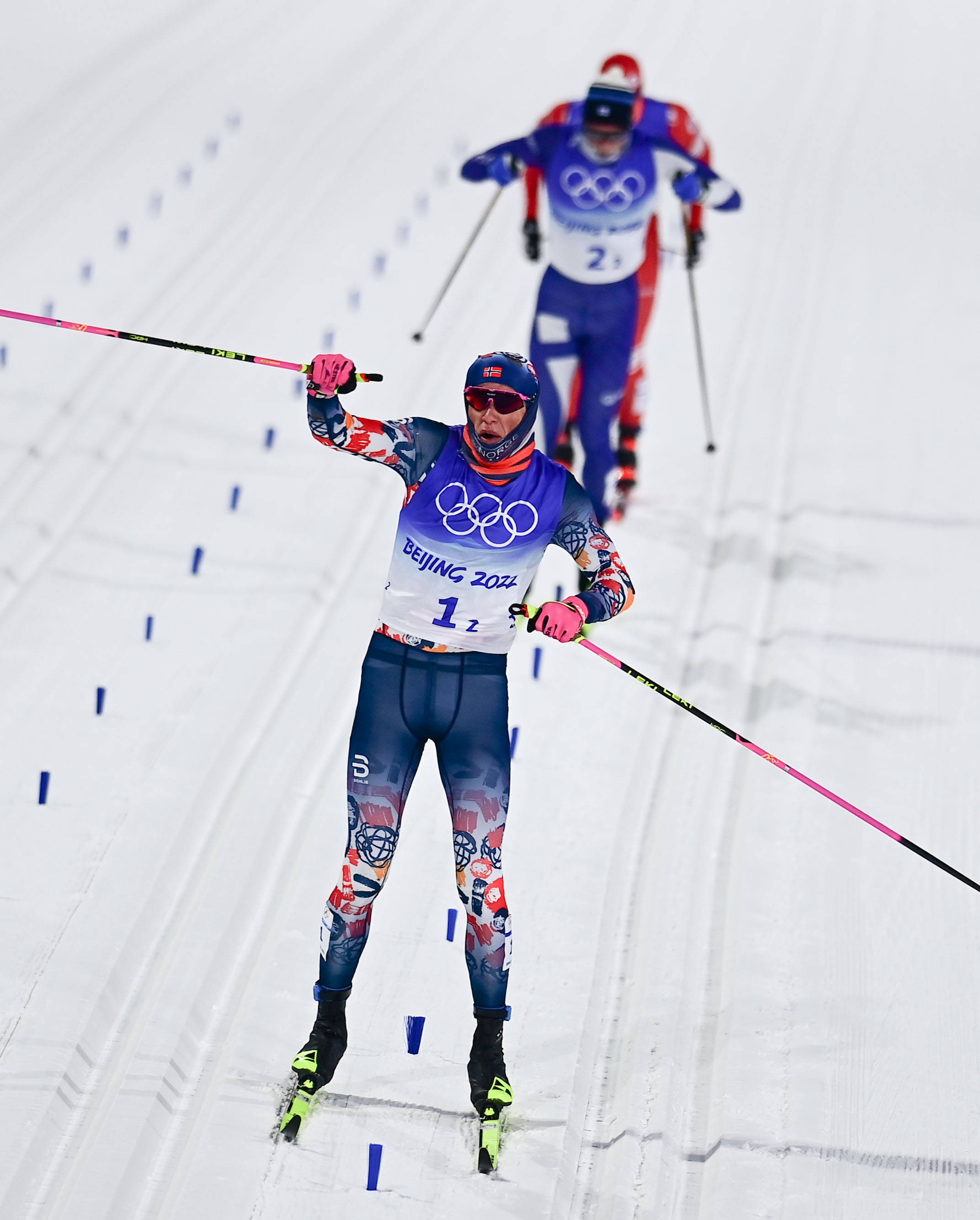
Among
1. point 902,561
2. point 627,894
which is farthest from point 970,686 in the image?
point 627,894

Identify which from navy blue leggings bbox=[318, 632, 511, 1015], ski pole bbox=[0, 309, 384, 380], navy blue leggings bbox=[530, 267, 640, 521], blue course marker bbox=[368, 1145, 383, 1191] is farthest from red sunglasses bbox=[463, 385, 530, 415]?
navy blue leggings bbox=[530, 267, 640, 521]

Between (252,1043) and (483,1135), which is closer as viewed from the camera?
(483,1135)

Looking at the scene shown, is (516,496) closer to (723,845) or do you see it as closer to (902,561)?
(723,845)

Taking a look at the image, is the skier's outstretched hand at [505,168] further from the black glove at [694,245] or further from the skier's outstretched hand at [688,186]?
the black glove at [694,245]

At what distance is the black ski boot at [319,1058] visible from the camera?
12.2ft

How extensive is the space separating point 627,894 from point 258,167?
6.66 m

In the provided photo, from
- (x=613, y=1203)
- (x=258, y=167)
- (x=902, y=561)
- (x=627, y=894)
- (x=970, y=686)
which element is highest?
(x=258, y=167)

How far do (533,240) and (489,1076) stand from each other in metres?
3.98

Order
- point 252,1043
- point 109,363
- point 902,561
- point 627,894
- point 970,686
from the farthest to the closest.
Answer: point 109,363 → point 902,561 → point 970,686 → point 627,894 → point 252,1043

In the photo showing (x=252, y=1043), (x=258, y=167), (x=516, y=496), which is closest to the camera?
(x=516, y=496)

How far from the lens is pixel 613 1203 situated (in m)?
3.60

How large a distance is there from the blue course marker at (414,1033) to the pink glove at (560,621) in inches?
44.7

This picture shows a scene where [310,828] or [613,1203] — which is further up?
[310,828]

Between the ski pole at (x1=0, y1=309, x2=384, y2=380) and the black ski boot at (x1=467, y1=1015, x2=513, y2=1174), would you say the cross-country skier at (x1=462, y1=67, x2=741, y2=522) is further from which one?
the black ski boot at (x1=467, y1=1015, x2=513, y2=1174)
